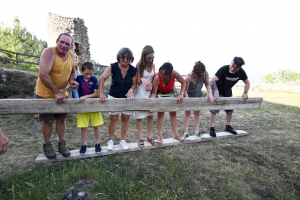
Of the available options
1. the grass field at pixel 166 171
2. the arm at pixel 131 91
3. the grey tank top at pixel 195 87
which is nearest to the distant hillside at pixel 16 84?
the grass field at pixel 166 171

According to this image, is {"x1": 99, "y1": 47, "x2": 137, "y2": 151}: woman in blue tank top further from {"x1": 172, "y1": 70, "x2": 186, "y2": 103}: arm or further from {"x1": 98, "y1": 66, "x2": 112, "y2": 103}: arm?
{"x1": 172, "y1": 70, "x2": 186, "y2": 103}: arm

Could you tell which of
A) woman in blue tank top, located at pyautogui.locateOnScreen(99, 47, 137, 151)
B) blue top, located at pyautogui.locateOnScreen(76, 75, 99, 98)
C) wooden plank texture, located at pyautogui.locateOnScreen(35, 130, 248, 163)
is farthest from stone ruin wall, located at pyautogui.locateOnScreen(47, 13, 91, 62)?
wooden plank texture, located at pyautogui.locateOnScreen(35, 130, 248, 163)

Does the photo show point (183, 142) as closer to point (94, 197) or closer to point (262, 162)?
point (262, 162)

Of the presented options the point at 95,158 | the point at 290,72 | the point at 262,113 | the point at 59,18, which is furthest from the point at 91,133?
the point at 290,72

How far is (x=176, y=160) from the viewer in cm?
334

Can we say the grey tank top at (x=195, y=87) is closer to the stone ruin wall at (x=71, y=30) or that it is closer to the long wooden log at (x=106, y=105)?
the long wooden log at (x=106, y=105)

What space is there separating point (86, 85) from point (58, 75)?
49 centimetres

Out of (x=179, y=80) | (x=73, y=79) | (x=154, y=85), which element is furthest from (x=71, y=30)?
(x=179, y=80)

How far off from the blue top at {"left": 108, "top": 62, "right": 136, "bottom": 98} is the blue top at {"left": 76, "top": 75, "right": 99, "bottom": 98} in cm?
31

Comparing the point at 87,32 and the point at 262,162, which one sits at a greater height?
the point at 87,32

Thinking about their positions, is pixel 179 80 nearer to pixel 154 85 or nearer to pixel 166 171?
pixel 154 85

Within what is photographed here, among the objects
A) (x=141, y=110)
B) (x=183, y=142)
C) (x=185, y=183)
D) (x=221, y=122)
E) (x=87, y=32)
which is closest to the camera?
(x=185, y=183)

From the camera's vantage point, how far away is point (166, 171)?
117 inches

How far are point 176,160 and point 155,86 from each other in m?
1.32
